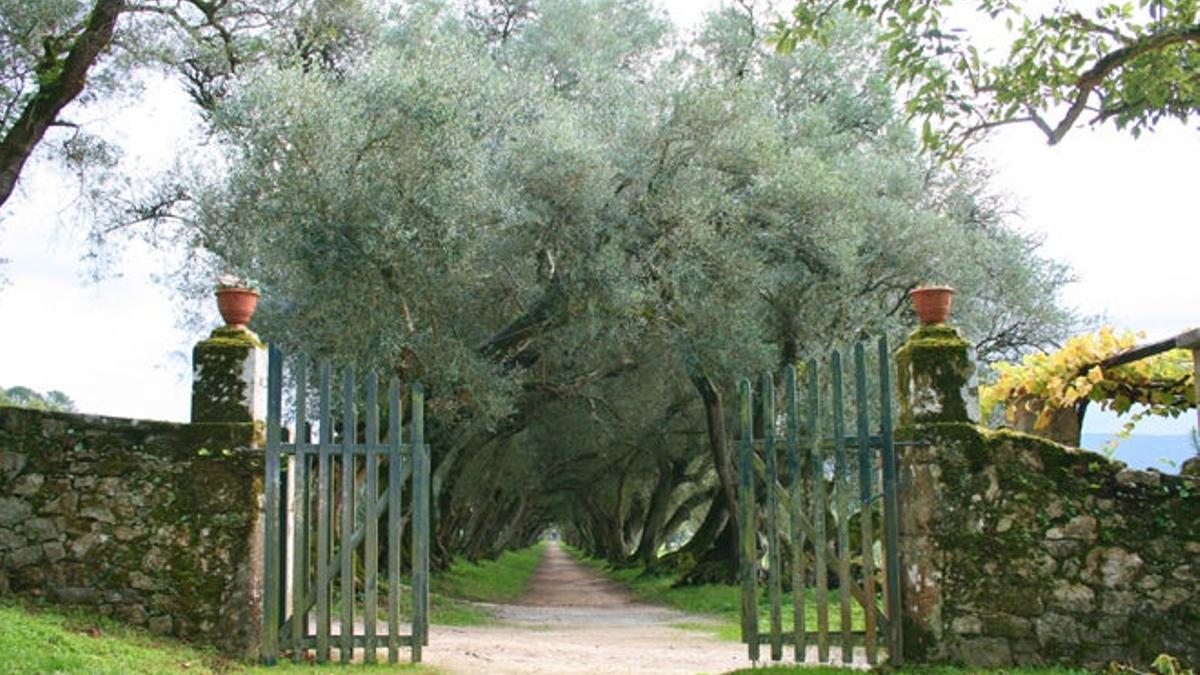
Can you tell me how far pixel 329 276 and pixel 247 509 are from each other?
250 inches

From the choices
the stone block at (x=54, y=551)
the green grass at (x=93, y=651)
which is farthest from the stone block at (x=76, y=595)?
the stone block at (x=54, y=551)

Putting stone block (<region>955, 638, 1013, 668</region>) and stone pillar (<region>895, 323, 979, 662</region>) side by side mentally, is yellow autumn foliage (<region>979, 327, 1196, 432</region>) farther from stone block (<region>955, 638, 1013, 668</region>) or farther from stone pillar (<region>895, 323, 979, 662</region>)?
stone block (<region>955, 638, 1013, 668</region>)

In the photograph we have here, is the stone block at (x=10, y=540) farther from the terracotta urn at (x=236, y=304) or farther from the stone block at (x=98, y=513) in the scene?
the terracotta urn at (x=236, y=304)

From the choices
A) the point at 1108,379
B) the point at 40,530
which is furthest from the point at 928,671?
the point at 40,530

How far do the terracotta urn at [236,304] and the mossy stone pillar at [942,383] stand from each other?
623cm

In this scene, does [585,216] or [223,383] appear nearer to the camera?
[223,383]

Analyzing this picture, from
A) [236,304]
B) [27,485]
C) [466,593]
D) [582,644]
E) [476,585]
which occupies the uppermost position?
[236,304]

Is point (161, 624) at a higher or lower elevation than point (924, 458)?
lower

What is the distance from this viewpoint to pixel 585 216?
17.4m

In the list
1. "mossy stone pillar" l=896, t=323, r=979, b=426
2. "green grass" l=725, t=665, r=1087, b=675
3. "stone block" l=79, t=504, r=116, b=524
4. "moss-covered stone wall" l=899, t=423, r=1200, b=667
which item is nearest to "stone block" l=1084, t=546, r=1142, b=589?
"moss-covered stone wall" l=899, t=423, r=1200, b=667

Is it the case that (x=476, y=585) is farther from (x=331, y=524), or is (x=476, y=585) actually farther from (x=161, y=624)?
(x=161, y=624)

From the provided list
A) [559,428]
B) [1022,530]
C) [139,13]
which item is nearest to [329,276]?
[139,13]

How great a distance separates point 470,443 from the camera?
23.4m

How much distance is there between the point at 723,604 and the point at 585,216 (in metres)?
8.44
